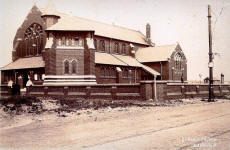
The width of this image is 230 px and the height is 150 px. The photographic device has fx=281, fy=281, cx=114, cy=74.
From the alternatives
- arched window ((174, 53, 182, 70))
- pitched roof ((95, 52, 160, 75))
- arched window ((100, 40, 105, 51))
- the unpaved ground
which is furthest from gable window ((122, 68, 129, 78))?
the unpaved ground

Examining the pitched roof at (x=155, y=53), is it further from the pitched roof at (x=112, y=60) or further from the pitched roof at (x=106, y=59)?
the pitched roof at (x=106, y=59)

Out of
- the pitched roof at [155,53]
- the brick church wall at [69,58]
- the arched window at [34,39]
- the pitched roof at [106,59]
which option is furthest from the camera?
the pitched roof at [155,53]

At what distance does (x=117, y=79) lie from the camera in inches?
1705

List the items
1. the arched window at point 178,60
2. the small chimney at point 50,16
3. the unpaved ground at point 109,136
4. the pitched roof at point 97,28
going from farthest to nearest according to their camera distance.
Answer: the arched window at point 178,60
the small chimney at point 50,16
the pitched roof at point 97,28
the unpaved ground at point 109,136

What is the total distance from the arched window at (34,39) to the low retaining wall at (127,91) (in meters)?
10.7

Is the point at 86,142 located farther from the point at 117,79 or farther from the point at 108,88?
the point at 117,79

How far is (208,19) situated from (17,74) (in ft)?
95.2

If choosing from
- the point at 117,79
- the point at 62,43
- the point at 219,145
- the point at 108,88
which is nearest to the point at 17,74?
the point at 62,43

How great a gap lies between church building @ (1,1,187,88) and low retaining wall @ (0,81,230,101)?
5.15m

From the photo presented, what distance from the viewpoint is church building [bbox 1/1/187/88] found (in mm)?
38000

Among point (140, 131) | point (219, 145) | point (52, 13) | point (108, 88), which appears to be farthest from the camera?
point (52, 13)

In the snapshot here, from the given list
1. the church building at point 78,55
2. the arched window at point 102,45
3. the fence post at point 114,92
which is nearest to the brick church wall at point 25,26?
the church building at point 78,55

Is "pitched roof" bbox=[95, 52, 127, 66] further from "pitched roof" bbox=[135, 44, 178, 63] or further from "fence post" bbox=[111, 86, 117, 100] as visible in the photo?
"fence post" bbox=[111, 86, 117, 100]

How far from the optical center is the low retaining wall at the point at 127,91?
2620cm
